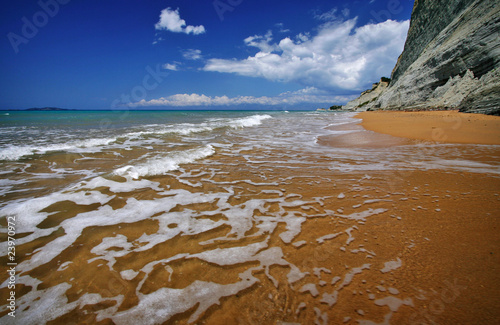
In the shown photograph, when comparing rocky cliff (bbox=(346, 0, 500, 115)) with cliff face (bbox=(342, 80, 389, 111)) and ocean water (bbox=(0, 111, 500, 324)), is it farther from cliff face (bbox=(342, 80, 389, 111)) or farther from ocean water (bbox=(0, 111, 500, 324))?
cliff face (bbox=(342, 80, 389, 111))

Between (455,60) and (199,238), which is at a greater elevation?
(455,60)

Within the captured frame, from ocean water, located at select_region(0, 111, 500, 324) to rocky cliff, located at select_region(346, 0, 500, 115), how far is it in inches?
601

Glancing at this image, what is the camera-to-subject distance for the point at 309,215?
10.2ft

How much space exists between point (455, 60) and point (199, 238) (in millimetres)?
28570

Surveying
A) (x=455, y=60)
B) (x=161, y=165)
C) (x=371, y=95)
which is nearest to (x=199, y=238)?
(x=161, y=165)

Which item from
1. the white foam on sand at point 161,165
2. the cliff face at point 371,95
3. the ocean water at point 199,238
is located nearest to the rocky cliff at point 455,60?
the ocean water at point 199,238

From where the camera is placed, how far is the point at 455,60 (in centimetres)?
1958

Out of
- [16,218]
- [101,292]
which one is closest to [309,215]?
[101,292]

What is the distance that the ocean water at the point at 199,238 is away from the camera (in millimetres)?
1792

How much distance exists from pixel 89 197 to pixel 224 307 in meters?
3.65

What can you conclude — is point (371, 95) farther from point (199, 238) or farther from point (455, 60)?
point (199, 238)

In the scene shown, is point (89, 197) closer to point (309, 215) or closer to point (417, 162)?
point (309, 215)

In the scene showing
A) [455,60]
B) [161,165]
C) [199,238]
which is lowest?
[199,238]

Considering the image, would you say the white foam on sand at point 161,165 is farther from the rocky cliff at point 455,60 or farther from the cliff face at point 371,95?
the cliff face at point 371,95
